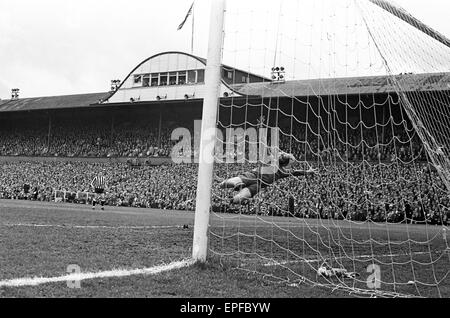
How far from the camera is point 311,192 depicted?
22719mm

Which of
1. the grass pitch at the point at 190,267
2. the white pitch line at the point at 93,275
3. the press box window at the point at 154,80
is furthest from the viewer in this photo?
the press box window at the point at 154,80

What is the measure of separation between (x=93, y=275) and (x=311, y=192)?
17746mm

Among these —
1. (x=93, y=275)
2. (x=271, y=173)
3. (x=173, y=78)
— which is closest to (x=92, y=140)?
(x=173, y=78)

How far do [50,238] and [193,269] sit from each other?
3630mm

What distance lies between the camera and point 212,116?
22.9ft

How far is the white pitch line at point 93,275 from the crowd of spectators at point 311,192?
A: 5.67 m

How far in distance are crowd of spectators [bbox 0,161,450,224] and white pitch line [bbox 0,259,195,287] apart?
567 centimetres

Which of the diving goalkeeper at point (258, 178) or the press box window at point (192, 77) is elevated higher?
the press box window at point (192, 77)

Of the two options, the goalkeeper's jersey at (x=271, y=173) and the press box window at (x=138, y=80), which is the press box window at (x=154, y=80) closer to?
the press box window at (x=138, y=80)

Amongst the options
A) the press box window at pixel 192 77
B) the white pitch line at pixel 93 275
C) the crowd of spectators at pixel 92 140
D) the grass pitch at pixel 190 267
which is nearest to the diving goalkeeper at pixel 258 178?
the grass pitch at pixel 190 267

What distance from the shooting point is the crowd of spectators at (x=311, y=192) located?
21422mm
